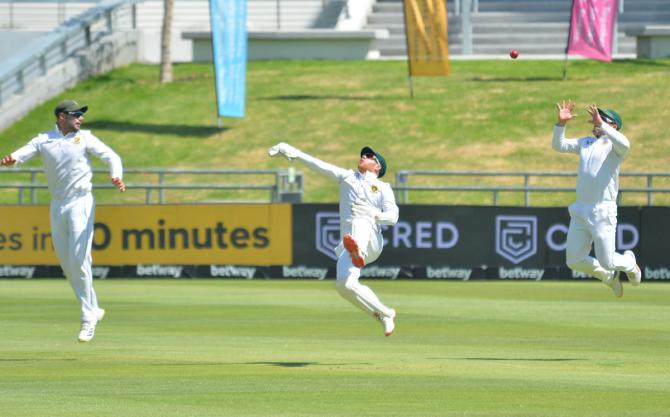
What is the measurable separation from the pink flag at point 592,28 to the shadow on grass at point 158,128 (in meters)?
8.61

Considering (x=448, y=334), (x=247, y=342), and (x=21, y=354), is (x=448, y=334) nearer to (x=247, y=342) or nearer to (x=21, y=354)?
(x=247, y=342)

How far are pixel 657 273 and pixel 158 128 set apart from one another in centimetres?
1599

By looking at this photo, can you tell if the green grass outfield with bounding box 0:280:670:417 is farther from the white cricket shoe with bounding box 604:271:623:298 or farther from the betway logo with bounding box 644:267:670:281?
the betway logo with bounding box 644:267:670:281

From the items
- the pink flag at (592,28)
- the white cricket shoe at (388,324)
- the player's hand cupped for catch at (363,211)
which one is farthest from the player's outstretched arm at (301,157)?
the pink flag at (592,28)

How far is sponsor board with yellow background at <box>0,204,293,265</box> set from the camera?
2591cm

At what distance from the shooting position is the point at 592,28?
3647cm

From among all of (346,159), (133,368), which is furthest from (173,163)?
(133,368)

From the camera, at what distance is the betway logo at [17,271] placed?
26.4 metres

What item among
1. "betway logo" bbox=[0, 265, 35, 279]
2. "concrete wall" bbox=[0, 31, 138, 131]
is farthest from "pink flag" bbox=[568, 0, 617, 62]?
"betway logo" bbox=[0, 265, 35, 279]

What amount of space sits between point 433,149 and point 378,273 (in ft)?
30.0

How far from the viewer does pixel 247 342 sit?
14852 millimetres

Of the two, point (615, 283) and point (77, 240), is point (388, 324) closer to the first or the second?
point (615, 283)

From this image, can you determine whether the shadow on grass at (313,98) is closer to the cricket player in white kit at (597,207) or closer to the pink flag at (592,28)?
the pink flag at (592,28)

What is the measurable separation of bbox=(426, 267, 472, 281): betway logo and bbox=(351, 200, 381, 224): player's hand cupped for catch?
1132 cm
